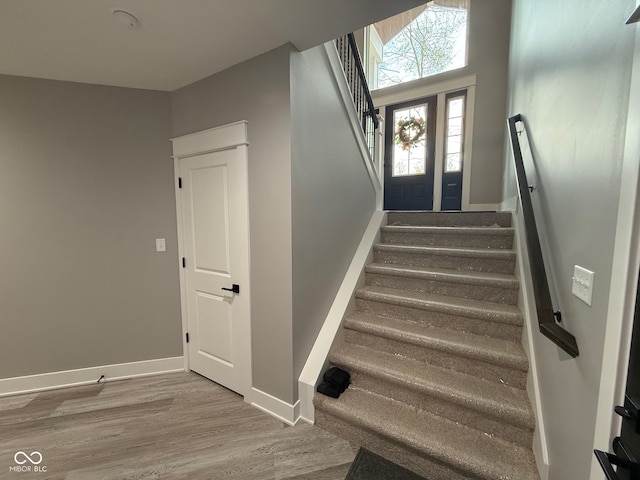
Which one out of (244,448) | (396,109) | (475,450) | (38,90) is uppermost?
(396,109)

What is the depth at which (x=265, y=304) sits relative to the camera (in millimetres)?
1870

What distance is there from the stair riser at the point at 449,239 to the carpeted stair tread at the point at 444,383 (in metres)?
1.18

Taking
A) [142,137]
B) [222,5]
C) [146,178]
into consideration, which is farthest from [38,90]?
[222,5]

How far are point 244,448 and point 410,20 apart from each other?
636cm

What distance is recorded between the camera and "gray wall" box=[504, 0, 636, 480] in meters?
0.82

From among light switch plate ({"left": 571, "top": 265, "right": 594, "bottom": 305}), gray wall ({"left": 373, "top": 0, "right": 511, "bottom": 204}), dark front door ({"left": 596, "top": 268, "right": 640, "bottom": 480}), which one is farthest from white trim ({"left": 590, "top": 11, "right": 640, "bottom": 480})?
gray wall ({"left": 373, "top": 0, "right": 511, "bottom": 204})

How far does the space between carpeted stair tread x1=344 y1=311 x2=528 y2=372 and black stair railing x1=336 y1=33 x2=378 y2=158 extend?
192 cm

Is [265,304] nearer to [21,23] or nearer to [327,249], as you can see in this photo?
[327,249]

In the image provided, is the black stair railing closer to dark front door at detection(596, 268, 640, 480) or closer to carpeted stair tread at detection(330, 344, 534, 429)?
carpeted stair tread at detection(330, 344, 534, 429)

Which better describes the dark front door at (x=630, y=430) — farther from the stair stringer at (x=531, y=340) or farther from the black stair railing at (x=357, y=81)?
the black stair railing at (x=357, y=81)

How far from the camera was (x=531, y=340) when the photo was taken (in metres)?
1.51

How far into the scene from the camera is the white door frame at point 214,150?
6.12ft

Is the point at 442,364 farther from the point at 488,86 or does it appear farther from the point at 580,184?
the point at 488,86

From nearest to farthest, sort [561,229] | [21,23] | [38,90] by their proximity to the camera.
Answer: [561,229]
[21,23]
[38,90]
